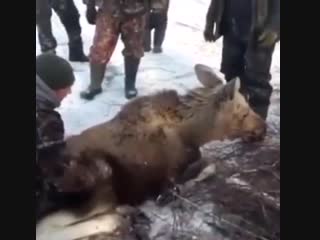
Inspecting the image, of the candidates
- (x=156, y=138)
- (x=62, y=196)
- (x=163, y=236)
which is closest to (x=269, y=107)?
(x=156, y=138)

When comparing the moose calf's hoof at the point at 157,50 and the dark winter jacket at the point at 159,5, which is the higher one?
the dark winter jacket at the point at 159,5

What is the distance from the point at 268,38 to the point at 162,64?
0.74 feet

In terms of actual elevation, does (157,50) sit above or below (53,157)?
above

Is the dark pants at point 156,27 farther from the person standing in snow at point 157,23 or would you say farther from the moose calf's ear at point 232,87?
the moose calf's ear at point 232,87

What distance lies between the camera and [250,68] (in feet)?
4.61

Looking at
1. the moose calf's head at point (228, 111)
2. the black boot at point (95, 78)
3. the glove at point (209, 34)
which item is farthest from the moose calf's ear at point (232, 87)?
the black boot at point (95, 78)

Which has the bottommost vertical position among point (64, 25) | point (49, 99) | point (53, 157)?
point (53, 157)

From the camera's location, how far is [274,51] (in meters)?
1.36

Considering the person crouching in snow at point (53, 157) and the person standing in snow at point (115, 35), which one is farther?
the person standing in snow at point (115, 35)

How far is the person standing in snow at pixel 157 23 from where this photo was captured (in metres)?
1.37

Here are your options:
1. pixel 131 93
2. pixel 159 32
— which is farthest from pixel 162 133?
pixel 159 32

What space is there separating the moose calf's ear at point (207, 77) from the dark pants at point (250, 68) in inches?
0.9

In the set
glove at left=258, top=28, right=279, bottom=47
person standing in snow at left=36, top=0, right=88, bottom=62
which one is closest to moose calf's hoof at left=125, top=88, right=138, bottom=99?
person standing in snow at left=36, top=0, right=88, bottom=62

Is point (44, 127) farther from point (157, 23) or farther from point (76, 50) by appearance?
point (157, 23)
